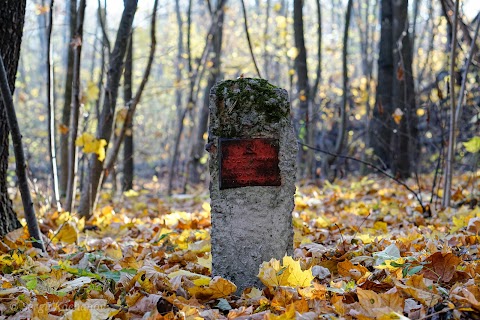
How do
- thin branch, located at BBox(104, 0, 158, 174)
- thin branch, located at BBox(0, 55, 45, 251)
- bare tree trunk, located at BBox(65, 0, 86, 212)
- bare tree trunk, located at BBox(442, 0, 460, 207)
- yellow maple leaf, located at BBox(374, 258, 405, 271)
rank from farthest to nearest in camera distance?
1. thin branch, located at BBox(104, 0, 158, 174)
2. bare tree trunk, located at BBox(65, 0, 86, 212)
3. bare tree trunk, located at BBox(442, 0, 460, 207)
4. thin branch, located at BBox(0, 55, 45, 251)
5. yellow maple leaf, located at BBox(374, 258, 405, 271)

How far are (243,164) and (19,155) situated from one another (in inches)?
54.9

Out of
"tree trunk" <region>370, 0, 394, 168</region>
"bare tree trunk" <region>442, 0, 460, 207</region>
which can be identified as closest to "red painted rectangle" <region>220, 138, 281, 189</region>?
"bare tree trunk" <region>442, 0, 460, 207</region>

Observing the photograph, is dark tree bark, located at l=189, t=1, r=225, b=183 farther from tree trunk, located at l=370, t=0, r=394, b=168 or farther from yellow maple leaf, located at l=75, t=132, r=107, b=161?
yellow maple leaf, located at l=75, t=132, r=107, b=161

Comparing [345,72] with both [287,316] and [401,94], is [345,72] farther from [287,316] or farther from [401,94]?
[287,316]

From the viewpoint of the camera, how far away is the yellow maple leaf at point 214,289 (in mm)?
2197

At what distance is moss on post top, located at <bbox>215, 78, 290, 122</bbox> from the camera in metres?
2.39

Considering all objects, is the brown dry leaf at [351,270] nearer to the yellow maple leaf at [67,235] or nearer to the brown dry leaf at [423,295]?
the brown dry leaf at [423,295]

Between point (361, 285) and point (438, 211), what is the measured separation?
257 centimetres

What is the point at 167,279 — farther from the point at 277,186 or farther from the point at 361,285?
the point at 361,285

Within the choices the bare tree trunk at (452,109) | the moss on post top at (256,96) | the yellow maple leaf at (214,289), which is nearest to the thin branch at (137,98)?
the bare tree trunk at (452,109)

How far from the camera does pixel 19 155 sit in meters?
2.86

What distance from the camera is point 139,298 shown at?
216 centimetres

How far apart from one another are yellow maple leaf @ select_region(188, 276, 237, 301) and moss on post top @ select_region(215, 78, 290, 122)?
796 mm

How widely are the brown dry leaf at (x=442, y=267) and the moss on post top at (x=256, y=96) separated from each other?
3.15 ft
